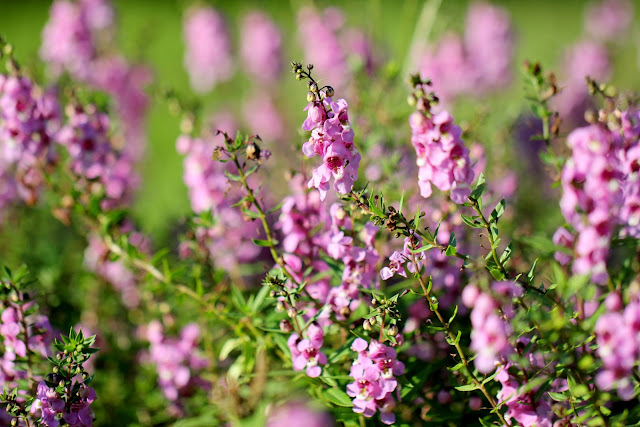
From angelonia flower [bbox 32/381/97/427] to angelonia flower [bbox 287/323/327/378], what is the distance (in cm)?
55

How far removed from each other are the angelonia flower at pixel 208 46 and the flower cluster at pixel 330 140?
10.5 feet

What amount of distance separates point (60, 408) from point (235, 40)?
3.81 m

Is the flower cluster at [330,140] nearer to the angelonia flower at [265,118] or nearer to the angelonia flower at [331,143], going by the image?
the angelonia flower at [331,143]

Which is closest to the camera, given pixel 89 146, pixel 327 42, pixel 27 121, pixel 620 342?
pixel 620 342

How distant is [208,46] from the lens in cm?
438

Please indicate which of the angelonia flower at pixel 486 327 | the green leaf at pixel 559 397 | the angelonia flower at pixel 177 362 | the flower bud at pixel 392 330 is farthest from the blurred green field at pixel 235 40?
the green leaf at pixel 559 397

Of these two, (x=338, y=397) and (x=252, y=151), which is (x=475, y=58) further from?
(x=338, y=397)

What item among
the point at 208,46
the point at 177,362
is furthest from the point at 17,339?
the point at 208,46

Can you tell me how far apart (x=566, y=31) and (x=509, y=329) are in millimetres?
9279

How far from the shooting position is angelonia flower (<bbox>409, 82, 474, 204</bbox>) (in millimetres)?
1282

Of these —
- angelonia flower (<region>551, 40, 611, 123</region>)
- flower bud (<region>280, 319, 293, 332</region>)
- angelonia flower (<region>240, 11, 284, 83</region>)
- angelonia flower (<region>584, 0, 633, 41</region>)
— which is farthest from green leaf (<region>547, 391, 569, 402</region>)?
angelonia flower (<region>584, 0, 633, 41</region>)

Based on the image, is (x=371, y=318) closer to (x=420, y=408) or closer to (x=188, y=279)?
(x=420, y=408)

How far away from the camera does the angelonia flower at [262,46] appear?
4816 millimetres

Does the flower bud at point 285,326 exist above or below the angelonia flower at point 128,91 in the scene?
below
